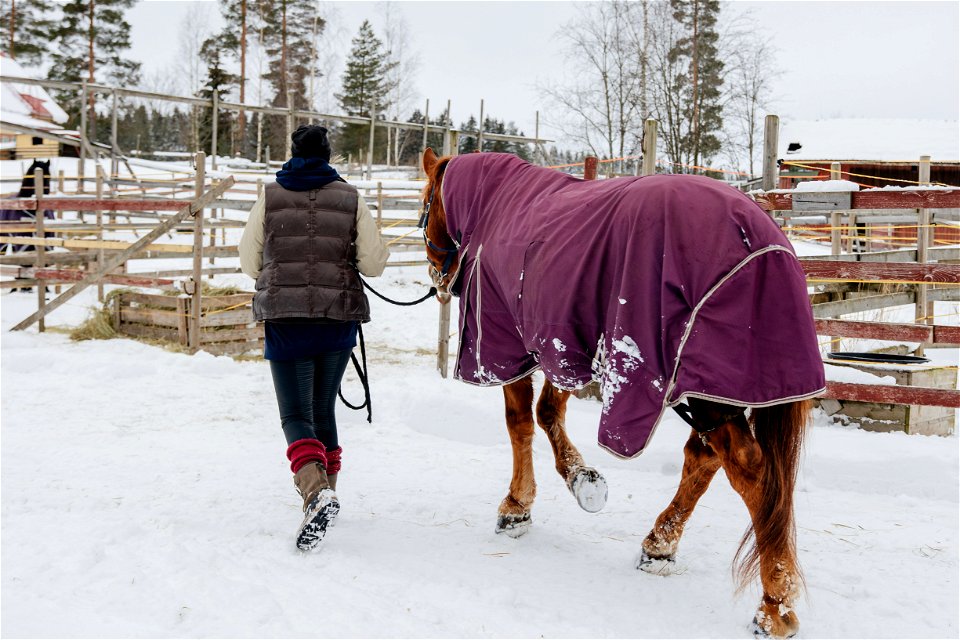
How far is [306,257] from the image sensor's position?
3.32 meters

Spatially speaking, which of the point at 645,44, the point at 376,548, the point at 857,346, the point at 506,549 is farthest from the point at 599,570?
the point at 645,44

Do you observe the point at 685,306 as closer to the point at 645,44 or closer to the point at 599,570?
the point at 599,570

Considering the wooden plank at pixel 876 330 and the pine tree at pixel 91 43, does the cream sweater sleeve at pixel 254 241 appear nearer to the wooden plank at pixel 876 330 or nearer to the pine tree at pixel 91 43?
the wooden plank at pixel 876 330

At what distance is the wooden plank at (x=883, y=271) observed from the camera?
4449 mm

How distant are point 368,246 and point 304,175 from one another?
44cm

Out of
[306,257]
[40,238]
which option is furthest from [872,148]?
[306,257]

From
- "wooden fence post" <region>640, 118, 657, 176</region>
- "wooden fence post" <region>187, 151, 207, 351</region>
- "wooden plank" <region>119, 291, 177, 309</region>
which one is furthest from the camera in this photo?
"wooden plank" <region>119, 291, 177, 309</region>

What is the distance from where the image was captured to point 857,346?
7836 millimetres

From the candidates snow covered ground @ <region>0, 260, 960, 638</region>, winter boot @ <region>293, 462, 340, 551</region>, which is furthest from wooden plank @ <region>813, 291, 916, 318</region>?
winter boot @ <region>293, 462, 340, 551</region>

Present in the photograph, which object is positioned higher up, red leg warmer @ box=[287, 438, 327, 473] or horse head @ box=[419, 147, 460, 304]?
horse head @ box=[419, 147, 460, 304]

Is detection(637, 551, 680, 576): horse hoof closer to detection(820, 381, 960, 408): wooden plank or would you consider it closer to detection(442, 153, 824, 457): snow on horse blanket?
detection(442, 153, 824, 457): snow on horse blanket

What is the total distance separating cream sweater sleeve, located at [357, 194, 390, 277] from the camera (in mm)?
3463

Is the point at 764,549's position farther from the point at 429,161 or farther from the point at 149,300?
the point at 149,300

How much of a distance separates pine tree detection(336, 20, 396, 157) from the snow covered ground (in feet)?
96.6
